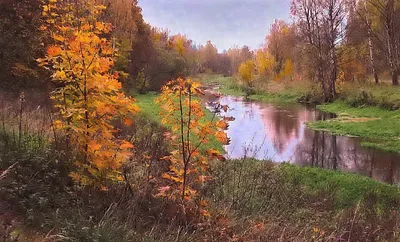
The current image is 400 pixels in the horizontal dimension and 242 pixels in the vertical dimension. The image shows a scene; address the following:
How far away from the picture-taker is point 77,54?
529cm

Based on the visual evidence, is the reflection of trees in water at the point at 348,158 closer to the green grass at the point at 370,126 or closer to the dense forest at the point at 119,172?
the dense forest at the point at 119,172

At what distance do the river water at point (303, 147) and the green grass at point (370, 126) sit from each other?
79 cm

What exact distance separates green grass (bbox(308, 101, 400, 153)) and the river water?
31.2 inches

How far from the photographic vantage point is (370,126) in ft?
71.8

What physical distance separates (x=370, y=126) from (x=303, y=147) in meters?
6.35

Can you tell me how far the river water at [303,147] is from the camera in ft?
47.4

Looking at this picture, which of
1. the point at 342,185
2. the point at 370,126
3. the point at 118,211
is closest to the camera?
the point at 118,211

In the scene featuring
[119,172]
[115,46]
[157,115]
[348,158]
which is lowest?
[348,158]

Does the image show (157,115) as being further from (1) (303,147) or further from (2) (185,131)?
(2) (185,131)

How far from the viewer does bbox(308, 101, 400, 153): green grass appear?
1811cm

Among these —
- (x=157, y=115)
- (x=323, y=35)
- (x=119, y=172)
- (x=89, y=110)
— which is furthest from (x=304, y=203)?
(x=323, y=35)

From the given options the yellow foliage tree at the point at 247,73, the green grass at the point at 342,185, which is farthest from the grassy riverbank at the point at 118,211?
the yellow foliage tree at the point at 247,73

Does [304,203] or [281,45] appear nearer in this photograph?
[304,203]

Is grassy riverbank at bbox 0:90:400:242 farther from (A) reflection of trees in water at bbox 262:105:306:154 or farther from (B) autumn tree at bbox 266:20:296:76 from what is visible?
(B) autumn tree at bbox 266:20:296:76
